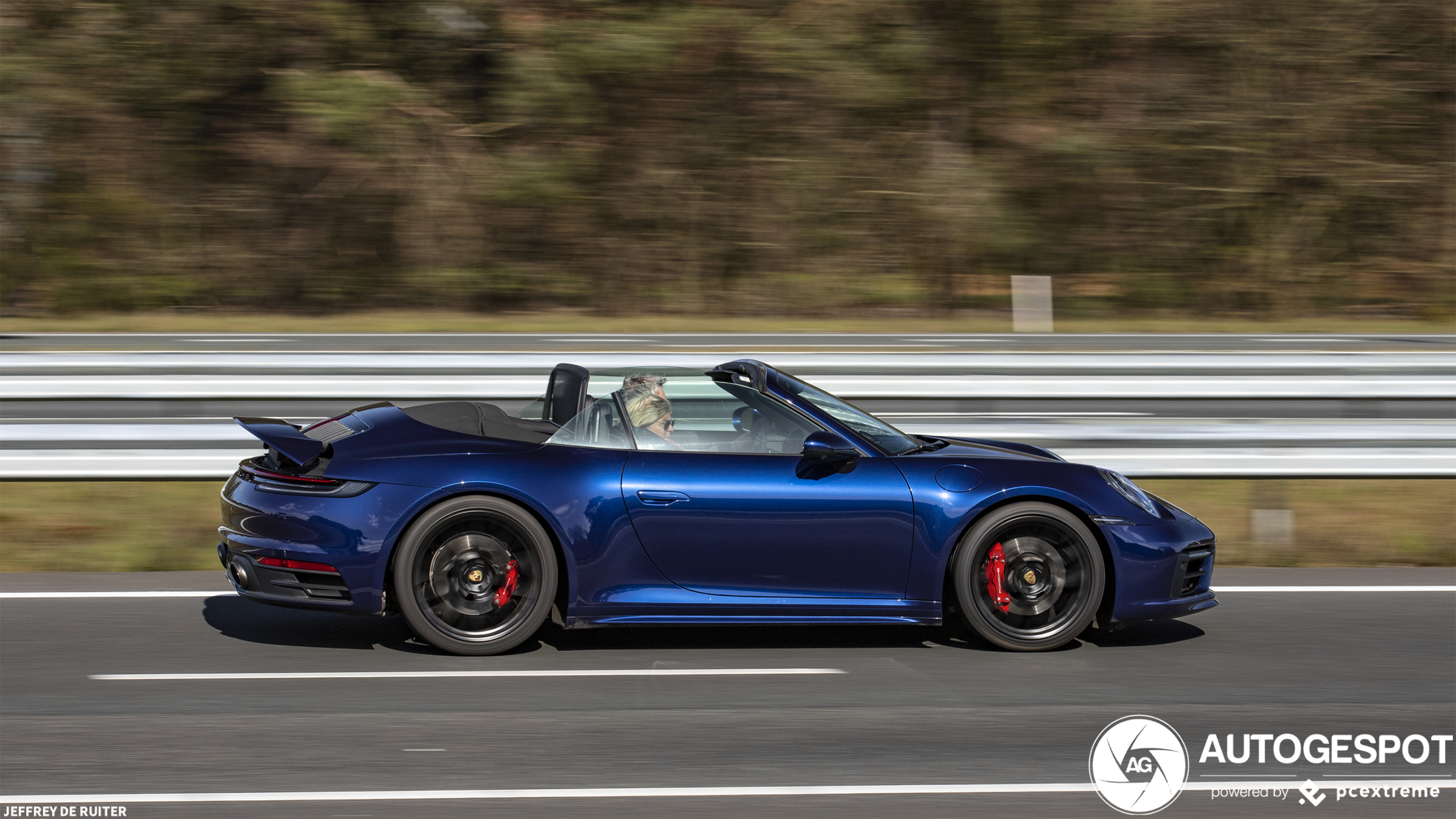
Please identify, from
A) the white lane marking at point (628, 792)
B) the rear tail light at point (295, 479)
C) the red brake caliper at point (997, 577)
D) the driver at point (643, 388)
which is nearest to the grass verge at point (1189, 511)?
the rear tail light at point (295, 479)

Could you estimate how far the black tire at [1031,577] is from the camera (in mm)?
5844

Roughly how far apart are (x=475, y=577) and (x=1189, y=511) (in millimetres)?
5114

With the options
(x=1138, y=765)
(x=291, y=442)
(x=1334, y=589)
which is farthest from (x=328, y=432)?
(x=1334, y=589)

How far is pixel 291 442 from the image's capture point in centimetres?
575

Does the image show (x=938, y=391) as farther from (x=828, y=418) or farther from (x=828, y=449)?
(x=828, y=449)

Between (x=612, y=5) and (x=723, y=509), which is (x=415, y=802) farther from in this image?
(x=612, y=5)

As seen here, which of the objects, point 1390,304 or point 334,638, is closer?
point 334,638

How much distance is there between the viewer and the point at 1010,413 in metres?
8.57

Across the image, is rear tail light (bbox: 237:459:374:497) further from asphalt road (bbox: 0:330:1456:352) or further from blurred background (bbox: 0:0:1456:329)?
blurred background (bbox: 0:0:1456:329)

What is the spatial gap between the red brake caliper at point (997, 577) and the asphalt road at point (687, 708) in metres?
0.22

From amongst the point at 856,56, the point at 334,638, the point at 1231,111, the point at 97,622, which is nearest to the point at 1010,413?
the point at 334,638

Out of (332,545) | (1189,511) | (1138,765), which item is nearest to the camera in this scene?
(1138,765)

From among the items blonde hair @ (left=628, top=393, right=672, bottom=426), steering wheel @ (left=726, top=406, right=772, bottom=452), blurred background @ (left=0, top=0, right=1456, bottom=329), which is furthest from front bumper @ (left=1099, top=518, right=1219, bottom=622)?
blurred background @ (left=0, top=0, right=1456, bottom=329)

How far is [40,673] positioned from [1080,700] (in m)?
3.85
